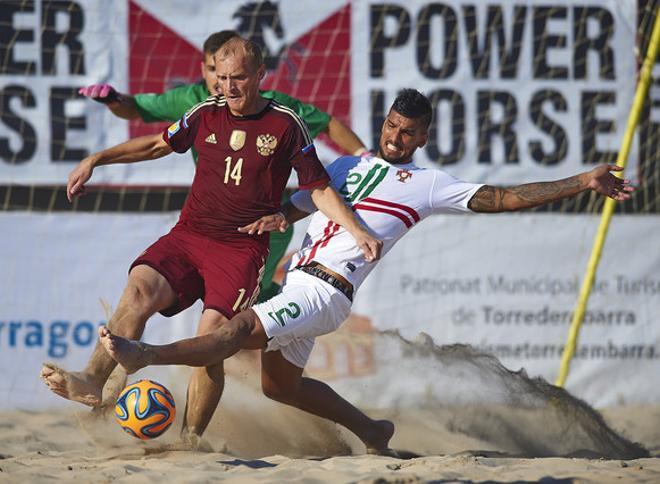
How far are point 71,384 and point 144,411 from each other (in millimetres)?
386

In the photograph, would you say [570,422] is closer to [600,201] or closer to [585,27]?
[600,201]

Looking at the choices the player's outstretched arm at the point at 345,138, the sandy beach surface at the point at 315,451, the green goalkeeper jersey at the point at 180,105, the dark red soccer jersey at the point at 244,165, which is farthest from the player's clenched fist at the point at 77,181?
the player's outstretched arm at the point at 345,138

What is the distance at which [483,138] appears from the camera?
859cm

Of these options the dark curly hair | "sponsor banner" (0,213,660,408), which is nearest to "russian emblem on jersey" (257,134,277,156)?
the dark curly hair

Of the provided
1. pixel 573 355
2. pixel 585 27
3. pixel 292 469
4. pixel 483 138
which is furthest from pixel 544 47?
pixel 292 469

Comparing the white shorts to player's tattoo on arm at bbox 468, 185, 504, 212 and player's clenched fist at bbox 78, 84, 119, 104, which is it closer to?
player's tattoo on arm at bbox 468, 185, 504, 212

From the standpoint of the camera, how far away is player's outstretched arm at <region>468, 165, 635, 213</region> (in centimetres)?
514

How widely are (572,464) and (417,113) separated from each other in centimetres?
196

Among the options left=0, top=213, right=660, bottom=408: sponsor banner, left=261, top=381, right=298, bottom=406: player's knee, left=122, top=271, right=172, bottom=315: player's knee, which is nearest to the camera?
left=122, top=271, right=172, bottom=315: player's knee

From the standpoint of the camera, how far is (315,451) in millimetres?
6270

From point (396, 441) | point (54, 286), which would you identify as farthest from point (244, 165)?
point (54, 286)

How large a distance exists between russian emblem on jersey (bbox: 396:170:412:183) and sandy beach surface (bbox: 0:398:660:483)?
1.46m

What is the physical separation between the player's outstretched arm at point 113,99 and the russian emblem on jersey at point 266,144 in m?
1.36

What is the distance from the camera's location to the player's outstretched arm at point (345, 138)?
650 centimetres
